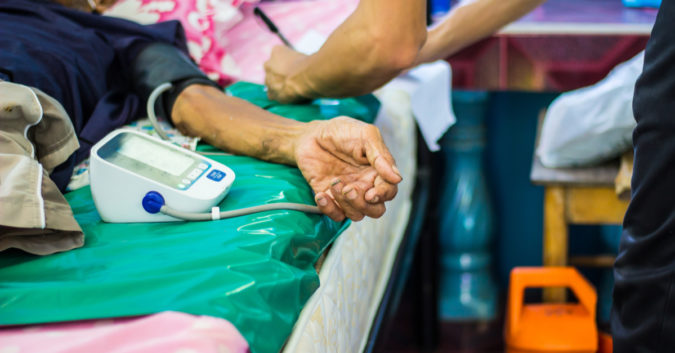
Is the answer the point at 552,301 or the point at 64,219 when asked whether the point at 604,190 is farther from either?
the point at 64,219

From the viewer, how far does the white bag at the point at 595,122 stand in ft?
4.62

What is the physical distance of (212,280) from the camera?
70cm

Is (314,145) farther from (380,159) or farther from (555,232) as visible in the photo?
(555,232)

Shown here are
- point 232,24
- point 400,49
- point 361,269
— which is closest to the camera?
point 400,49

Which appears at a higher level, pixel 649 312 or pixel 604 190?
pixel 649 312

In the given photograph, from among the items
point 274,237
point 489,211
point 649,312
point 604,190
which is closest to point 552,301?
point 604,190

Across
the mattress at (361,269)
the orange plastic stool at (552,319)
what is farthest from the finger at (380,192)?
the orange plastic stool at (552,319)

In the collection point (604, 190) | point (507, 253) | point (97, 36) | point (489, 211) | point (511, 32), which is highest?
point (97, 36)

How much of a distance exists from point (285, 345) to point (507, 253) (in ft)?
6.25

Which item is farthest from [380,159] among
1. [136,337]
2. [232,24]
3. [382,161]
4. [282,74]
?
[232,24]

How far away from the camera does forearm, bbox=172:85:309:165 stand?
1.06 meters

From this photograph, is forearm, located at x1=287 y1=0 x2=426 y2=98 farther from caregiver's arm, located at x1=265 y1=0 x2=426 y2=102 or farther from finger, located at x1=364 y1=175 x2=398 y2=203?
finger, located at x1=364 y1=175 x2=398 y2=203

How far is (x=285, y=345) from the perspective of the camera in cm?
73

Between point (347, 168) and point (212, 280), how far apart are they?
317 mm
